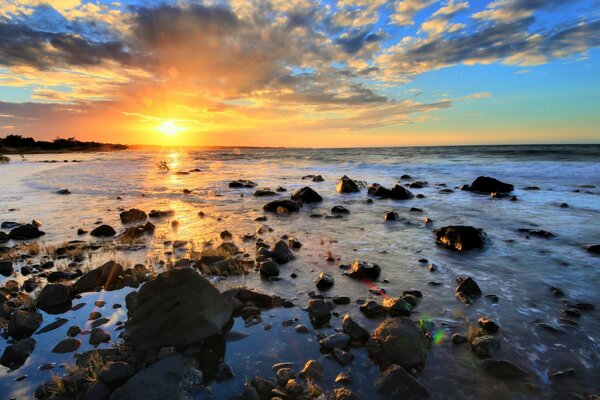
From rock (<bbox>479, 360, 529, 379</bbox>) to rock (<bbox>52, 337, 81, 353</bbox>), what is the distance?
701cm

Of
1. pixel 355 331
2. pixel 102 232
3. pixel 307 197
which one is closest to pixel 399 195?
pixel 307 197

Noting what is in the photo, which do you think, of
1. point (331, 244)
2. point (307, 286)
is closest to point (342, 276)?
point (307, 286)

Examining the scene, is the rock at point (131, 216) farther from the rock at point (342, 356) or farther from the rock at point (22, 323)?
the rock at point (342, 356)

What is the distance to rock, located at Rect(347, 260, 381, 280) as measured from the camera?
9.38 meters

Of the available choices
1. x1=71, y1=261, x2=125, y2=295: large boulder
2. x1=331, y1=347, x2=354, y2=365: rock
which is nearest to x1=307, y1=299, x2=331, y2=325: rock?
x1=331, y1=347, x2=354, y2=365: rock

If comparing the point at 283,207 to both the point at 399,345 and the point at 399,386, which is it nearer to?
the point at 399,345

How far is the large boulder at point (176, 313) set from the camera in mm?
6090

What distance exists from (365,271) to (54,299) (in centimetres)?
751

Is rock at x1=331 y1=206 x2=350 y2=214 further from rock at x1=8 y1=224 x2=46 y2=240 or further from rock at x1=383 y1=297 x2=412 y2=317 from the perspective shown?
rock at x1=8 y1=224 x2=46 y2=240

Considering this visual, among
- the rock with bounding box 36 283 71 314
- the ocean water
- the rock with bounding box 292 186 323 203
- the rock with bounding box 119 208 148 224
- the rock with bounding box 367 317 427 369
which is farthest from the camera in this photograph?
the rock with bounding box 292 186 323 203

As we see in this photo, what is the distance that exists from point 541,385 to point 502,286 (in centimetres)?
398

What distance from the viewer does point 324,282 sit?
8875 mm

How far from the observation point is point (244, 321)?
717 cm

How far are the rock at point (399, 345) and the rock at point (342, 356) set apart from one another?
0.39 m
